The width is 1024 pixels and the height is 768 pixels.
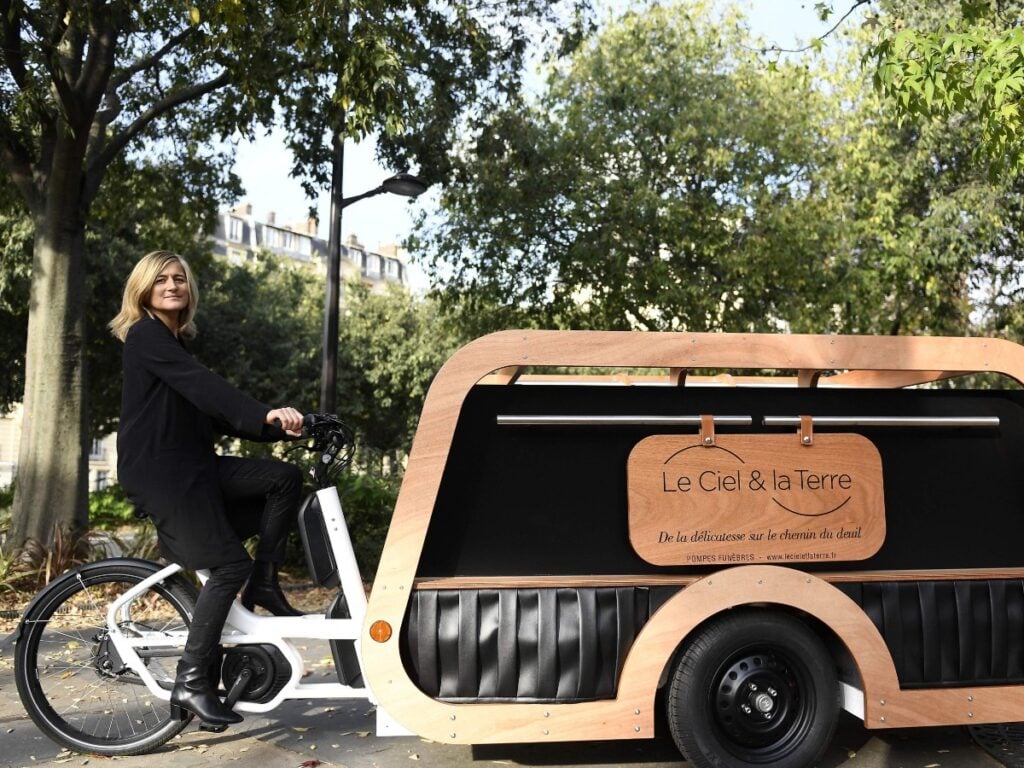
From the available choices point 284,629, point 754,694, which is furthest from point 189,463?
point 754,694

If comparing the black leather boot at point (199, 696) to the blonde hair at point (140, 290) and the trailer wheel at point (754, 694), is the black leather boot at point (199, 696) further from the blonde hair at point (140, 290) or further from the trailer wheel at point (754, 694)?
the trailer wheel at point (754, 694)

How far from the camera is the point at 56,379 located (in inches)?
347

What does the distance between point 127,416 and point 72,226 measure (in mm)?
5991

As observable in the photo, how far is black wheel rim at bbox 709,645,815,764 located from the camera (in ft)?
12.0

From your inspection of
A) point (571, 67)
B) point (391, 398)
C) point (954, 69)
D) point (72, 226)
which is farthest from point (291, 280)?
point (954, 69)

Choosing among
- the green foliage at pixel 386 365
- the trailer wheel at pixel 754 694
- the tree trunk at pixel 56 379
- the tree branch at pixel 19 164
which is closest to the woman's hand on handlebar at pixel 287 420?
the trailer wheel at pixel 754 694

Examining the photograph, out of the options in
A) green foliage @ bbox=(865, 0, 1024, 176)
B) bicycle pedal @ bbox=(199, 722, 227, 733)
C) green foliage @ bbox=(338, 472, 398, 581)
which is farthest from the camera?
green foliage @ bbox=(338, 472, 398, 581)

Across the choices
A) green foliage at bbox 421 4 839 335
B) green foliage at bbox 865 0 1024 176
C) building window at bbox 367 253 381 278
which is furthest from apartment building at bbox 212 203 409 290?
green foliage at bbox 865 0 1024 176

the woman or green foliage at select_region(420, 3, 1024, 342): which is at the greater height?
green foliage at select_region(420, 3, 1024, 342)

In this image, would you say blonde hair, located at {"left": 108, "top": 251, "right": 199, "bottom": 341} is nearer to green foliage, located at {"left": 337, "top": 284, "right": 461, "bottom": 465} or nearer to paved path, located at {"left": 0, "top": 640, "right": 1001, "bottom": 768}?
paved path, located at {"left": 0, "top": 640, "right": 1001, "bottom": 768}

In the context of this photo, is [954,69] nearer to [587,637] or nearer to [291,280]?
[587,637]

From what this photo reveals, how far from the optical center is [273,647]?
3.86m

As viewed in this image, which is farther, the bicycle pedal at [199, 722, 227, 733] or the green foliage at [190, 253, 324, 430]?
the green foliage at [190, 253, 324, 430]

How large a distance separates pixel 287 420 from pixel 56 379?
6014 millimetres
